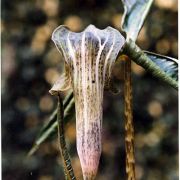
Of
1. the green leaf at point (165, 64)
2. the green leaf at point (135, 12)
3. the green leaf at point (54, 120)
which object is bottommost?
the green leaf at point (54, 120)

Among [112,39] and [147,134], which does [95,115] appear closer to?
[112,39]

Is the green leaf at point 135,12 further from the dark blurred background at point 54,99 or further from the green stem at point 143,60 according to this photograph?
the dark blurred background at point 54,99

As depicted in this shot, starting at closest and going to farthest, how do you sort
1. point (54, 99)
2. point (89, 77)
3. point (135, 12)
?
point (89, 77)
point (135, 12)
point (54, 99)

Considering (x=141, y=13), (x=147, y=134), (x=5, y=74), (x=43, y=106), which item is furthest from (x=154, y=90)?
(x=141, y=13)

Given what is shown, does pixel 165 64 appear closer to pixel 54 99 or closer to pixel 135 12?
pixel 135 12

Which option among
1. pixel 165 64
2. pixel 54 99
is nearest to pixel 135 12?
pixel 165 64

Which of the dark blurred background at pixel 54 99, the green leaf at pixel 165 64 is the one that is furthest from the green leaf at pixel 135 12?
the dark blurred background at pixel 54 99

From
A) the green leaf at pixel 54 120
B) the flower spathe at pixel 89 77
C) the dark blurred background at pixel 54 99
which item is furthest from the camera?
the dark blurred background at pixel 54 99
